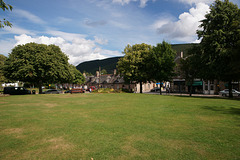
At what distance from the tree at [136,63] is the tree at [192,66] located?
401 inches

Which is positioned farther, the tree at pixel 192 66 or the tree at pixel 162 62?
the tree at pixel 162 62

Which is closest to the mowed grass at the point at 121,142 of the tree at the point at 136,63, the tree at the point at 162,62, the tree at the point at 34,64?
the tree at the point at 34,64

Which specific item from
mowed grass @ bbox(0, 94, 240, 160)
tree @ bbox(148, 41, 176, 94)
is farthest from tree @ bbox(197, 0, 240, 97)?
mowed grass @ bbox(0, 94, 240, 160)

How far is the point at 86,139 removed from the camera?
5367mm

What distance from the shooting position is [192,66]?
2939 cm

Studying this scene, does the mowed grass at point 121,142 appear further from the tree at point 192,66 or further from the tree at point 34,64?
the tree at point 34,64

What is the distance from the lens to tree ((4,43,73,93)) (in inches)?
1251

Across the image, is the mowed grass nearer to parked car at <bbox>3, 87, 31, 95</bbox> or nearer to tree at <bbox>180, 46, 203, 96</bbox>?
tree at <bbox>180, 46, 203, 96</bbox>

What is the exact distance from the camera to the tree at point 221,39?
949 inches

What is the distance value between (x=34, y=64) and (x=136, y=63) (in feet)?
80.1

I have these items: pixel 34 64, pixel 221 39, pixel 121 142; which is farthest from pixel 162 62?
pixel 121 142

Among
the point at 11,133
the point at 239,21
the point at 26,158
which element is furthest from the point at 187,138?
the point at 239,21

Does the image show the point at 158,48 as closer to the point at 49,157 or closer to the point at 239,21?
the point at 239,21

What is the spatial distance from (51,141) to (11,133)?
2.18 m
